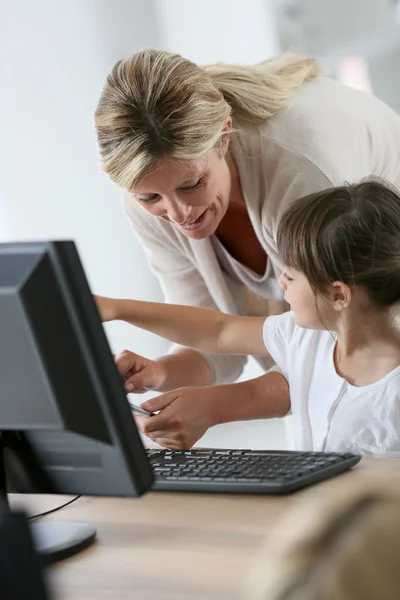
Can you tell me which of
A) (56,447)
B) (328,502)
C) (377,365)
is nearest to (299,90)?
(377,365)

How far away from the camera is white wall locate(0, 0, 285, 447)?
3027mm

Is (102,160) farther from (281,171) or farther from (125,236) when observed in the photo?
(125,236)

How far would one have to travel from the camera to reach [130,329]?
3.26m

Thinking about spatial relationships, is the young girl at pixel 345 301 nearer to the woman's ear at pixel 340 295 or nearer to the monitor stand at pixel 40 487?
the woman's ear at pixel 340 295

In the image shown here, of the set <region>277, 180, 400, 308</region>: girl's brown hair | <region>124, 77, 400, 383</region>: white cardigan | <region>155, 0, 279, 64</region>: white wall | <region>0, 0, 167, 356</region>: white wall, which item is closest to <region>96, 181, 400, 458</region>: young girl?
<region>277, 180, 400, 308</region>: girl's brown hair

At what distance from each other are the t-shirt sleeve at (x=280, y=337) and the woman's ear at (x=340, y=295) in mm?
152

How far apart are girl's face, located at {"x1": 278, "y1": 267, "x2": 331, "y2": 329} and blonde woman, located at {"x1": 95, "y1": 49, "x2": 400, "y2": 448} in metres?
0.18

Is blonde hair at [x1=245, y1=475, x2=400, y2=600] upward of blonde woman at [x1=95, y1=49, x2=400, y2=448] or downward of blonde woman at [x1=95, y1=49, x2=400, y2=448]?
upward

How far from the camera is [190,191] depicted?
1.63 m

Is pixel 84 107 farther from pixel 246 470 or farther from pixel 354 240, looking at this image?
pixel 246 470

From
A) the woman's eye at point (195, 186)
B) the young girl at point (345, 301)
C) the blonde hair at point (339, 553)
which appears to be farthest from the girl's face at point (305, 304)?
the blonde hair at point (339, 553)

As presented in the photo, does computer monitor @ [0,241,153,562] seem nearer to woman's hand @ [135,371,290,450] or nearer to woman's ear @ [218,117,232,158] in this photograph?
woman's hand @ [135,371,290,450]

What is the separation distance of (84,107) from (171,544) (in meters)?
2.44

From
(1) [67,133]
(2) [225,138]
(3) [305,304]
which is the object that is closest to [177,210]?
(2) [225,138]
